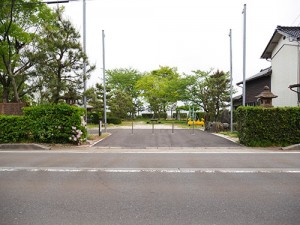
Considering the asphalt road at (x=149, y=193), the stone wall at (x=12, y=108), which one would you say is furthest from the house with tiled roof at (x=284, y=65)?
the stone wall at (x=12, y=108)

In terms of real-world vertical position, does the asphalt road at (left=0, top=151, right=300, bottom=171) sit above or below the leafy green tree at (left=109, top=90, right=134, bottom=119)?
below

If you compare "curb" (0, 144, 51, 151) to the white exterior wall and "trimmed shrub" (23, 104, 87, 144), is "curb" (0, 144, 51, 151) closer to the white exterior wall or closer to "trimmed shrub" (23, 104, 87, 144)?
"trimmed shrub" (23, 104, 87, 144)

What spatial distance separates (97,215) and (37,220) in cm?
81

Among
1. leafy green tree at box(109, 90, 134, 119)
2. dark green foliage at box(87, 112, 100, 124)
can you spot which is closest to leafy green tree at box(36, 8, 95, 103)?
dark green foliage at box(87, 112, 100, 124)

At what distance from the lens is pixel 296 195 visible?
4.70 metres

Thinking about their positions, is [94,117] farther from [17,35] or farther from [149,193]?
[149,193]

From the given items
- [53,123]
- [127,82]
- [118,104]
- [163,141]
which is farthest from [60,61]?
[127,82]

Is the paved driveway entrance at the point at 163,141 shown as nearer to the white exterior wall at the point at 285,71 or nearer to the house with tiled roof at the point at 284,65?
the house with tiled roof at the point at 284,65

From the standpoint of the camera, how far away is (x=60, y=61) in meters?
13.2

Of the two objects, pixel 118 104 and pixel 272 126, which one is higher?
pixel 118 104

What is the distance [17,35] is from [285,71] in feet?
63.1

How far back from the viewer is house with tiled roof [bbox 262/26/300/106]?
16.0 metres

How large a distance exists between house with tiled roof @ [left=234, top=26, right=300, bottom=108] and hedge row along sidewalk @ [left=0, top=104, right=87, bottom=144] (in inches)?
480

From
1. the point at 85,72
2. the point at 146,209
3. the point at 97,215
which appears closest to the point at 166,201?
the point at 146,209
